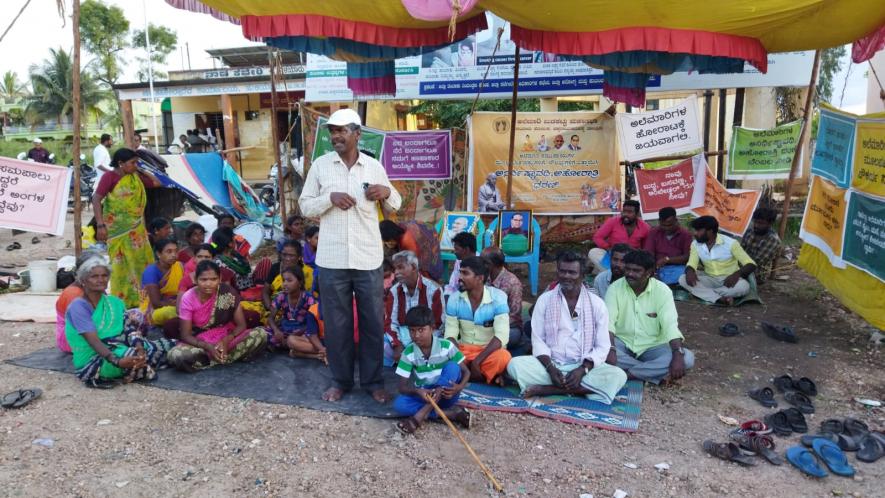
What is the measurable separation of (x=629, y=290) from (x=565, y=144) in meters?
4.42

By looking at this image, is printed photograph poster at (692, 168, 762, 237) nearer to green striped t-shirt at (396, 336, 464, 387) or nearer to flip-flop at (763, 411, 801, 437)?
flip-flop at (763, 411, 801, 437)

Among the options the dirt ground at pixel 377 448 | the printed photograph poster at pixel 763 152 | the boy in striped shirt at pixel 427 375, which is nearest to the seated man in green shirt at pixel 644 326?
the dirt ground at pixel 377 448

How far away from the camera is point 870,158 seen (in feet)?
17.6

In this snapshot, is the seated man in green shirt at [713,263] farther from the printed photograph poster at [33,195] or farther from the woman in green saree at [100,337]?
the printed photograph poster at [33,195]

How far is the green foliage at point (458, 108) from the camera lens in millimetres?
18672

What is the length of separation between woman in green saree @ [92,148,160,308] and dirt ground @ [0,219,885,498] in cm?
159

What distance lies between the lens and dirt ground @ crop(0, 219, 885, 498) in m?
3.25

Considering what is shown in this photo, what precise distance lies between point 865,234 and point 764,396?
7.09 feet

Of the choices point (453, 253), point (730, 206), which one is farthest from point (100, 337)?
point (730, 206)

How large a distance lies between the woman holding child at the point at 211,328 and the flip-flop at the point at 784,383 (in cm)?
386

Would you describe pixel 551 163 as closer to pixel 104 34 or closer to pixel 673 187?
pixel 673 187

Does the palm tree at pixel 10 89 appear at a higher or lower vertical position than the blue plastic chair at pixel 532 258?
higher

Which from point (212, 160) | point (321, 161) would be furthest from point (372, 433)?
point (212, 160)

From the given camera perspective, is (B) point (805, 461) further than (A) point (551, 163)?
No
